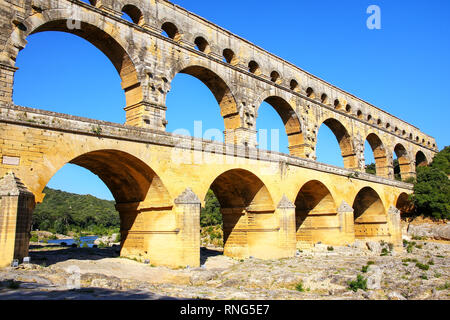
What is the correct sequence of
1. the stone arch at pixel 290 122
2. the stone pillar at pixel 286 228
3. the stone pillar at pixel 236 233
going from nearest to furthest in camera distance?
the stone pillar at pixel 286 228 < the stone pillar at pixel 236 233 < the stone arch at pixel 290 122

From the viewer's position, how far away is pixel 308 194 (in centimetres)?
2469

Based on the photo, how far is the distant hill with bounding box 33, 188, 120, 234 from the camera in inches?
2269

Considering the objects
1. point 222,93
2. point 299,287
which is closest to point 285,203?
point 222,93

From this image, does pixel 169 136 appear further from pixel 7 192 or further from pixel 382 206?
pixel 382 206

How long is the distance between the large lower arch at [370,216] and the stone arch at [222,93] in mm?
12808

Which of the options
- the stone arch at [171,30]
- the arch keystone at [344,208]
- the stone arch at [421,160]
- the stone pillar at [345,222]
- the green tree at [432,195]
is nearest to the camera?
the stone arch at [171,30]

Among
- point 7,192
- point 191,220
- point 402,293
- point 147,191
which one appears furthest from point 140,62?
point 402,293

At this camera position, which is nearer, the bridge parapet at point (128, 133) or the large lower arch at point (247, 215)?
the bridge parapet at point (128, 133)

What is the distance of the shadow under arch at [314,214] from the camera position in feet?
78.8

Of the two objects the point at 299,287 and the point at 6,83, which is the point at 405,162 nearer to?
the point at 299,287

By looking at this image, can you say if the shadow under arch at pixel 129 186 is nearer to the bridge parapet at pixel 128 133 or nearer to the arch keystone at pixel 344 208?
the bridge parapet at pixel 128 133

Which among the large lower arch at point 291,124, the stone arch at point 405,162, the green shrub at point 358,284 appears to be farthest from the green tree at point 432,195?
the green shrub at point 358,284

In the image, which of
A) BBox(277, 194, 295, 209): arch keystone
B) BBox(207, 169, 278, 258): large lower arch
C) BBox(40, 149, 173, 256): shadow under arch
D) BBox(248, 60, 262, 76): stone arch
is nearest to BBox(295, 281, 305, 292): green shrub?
BBox(40, 149, 173, 256): shadow under arch

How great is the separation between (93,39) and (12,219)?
9137 mm
